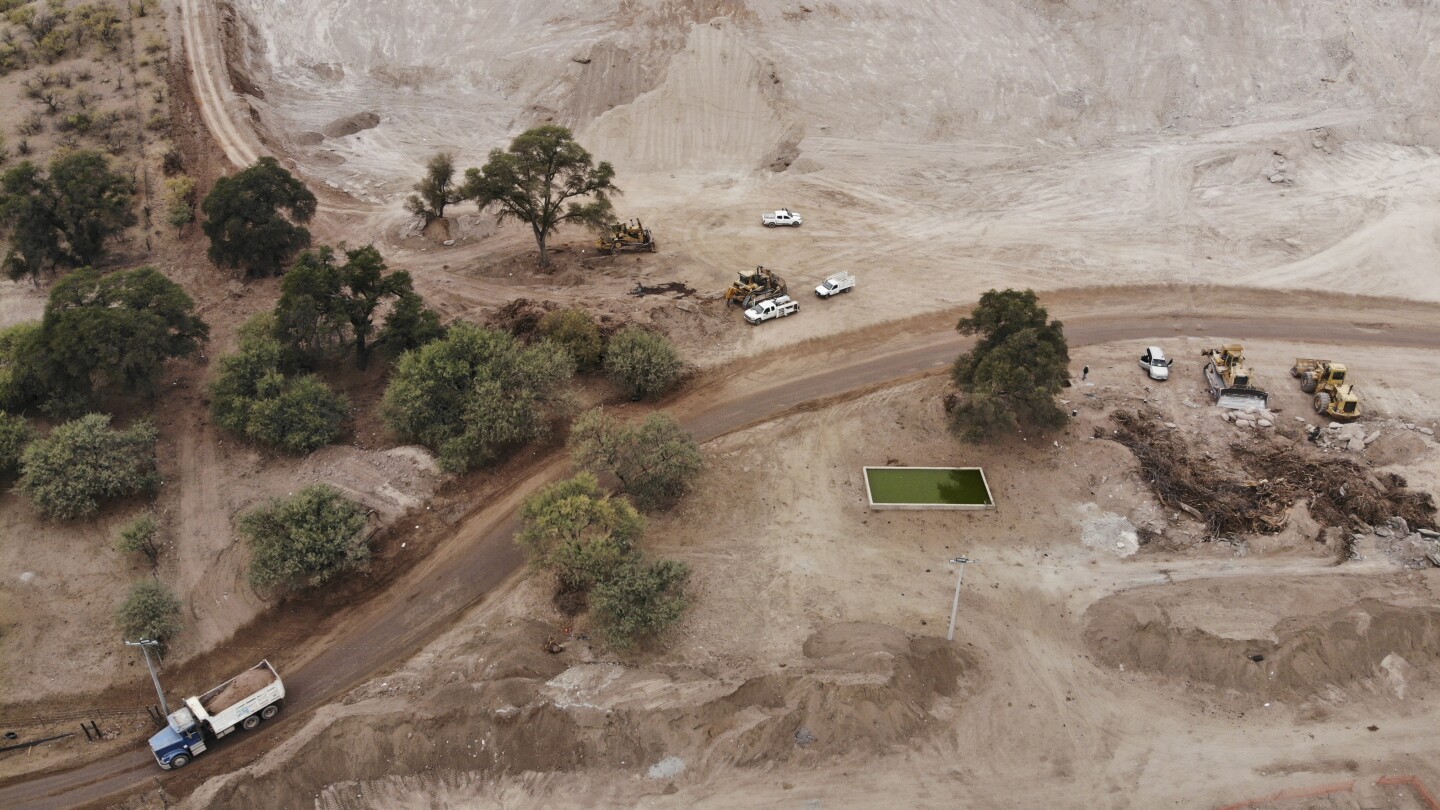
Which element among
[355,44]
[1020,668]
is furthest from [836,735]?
[355,44]

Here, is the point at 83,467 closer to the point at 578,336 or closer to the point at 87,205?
the point at 87,205

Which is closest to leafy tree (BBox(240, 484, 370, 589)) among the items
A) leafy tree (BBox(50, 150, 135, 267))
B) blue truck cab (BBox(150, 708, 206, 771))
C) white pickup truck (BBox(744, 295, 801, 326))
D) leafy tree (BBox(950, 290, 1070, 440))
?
blue truck cab (BBox(150, 708, 206, 771))

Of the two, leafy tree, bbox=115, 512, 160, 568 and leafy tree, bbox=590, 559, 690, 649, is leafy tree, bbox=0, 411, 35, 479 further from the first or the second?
leafy tree, bbox=590, 559, 690, 649

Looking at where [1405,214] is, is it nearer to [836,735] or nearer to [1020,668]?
[1020,668]

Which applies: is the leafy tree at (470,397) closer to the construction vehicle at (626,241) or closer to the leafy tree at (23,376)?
the leafy tree at (23,376)

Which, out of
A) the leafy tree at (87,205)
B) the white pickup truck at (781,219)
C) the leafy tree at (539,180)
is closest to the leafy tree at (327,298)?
the leafy tree at (539,180)

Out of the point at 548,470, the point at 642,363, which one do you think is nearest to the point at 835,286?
the point at 642,363

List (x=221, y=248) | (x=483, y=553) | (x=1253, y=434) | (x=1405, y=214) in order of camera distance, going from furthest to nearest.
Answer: (x=1405, y=214) < (x=221, y=248) < (x=1253, y=434) < (x=483, y=553)
